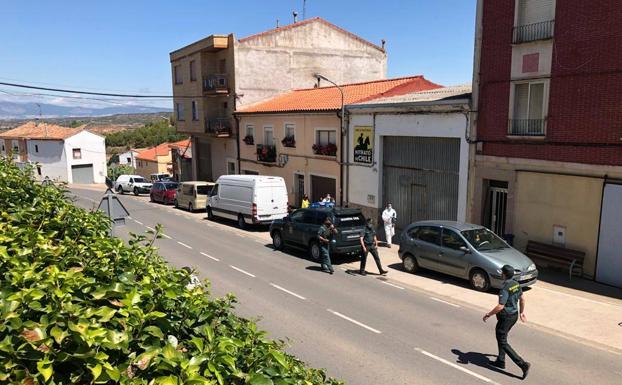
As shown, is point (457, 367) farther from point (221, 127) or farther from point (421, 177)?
point (221, 127)

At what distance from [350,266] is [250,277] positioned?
3513 mm

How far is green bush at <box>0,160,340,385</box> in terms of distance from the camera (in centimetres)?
238

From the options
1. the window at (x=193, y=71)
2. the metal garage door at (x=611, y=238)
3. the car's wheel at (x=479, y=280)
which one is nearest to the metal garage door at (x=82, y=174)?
the window at (x=193, y=71)

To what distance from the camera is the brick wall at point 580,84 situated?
12.8m

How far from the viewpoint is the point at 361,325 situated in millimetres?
10234

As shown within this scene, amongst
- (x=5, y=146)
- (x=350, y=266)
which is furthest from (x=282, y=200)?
(x=5, y=146)

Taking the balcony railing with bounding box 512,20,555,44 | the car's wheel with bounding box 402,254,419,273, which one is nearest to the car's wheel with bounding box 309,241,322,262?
the car's wheel with bounding box 402,254,419,273

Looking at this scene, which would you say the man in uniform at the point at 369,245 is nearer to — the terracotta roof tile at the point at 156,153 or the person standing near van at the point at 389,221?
the person standing near van at the point at 389,221

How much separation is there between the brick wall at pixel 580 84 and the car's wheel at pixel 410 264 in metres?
4.55

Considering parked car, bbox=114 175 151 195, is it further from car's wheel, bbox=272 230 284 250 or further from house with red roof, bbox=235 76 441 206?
car's wheel, bbox=272 230 284 250

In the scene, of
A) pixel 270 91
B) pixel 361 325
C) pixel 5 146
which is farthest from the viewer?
pixel 5 146

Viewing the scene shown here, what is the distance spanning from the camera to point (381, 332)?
9828 mm

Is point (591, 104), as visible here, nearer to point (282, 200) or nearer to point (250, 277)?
point (250, 277)

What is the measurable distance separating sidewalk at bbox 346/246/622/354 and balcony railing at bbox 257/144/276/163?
15041 mm
